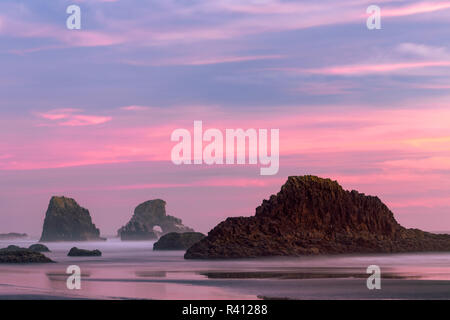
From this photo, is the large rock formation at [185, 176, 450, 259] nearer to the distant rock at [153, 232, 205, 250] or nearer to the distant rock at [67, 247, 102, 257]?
the distant rock at [67, 247, 102, 257]

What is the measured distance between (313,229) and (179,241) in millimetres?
37884

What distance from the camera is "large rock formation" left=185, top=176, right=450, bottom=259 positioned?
10119 centimetres

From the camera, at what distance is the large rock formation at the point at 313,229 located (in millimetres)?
101188

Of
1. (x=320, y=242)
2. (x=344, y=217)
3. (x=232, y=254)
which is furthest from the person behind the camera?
(x=344, y=217)

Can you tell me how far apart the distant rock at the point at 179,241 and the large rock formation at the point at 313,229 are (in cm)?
3218

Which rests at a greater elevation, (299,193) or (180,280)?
(299,193)

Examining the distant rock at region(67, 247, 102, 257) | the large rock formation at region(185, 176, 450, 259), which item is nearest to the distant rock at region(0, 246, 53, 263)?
the large rock formation at region(185, 176, 450, 259)

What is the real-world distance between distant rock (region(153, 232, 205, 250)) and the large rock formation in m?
32.2

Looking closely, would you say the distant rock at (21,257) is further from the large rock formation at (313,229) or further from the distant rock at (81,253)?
the distant rock at (81,253)
